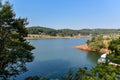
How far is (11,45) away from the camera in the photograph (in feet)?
41.8

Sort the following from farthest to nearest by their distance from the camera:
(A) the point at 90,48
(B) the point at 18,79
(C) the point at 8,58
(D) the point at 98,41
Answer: (A) the point at 90,48 < (D) the point at 98,41 < (B) the point at 18,79 < (C) the point at 8,58

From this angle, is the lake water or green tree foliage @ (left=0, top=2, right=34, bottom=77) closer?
green tree foliage @ (left=0, top=2, right=34, bottom=77)

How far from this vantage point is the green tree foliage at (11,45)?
12.4 m

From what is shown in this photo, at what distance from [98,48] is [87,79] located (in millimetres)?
50622

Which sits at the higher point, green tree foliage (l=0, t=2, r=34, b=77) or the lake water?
green tree foliage (l=0, t=2, r=34, b=77)

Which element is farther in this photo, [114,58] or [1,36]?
[1,36]

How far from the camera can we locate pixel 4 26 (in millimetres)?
13094

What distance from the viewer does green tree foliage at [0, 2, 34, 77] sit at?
40.7 feet

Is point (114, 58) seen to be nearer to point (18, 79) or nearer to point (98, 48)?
point (18, 79)

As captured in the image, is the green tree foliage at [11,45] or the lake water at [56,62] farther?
the lake water at [56,62]

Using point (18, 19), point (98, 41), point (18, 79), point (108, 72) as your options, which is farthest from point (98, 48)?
point (108, 72)

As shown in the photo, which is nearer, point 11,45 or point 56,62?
point 11,45

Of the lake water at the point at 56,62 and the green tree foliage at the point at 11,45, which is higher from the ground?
the green tree foliage at the point at 11,45

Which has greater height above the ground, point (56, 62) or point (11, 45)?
point (11, 45)
